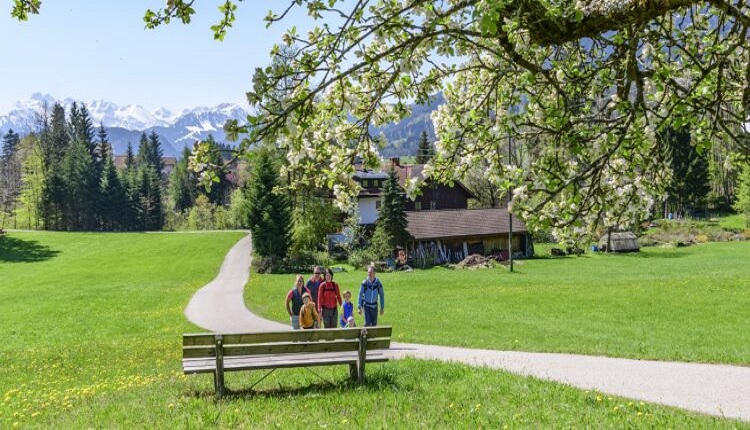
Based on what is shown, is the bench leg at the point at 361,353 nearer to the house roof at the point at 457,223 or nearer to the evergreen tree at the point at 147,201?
the house roof at the point at 457,223

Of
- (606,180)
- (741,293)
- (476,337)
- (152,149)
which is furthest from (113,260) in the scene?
(152,149)

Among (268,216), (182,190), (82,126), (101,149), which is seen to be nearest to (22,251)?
(268,216)

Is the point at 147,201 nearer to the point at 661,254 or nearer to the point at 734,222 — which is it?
the point at 661,254

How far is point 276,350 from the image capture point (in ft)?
28.5

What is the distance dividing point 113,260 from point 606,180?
178 feet

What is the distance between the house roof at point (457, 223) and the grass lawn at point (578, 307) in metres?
6.56

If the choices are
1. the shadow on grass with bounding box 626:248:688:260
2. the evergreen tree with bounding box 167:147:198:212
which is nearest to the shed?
the shadow on grass with bounding box 626:248:688:260

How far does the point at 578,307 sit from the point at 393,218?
26.2m

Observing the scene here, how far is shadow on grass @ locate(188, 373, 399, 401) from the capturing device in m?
8.45

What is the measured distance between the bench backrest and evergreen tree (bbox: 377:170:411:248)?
128 ft

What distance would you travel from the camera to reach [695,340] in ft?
50.6

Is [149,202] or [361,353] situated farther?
[149,202]

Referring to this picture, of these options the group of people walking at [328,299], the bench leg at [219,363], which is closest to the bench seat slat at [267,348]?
the bench leg at [219,363]

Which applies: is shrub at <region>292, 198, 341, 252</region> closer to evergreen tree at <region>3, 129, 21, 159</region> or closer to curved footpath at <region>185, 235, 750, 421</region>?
curved footpath at <region>185, 235, 750, 421</region>
